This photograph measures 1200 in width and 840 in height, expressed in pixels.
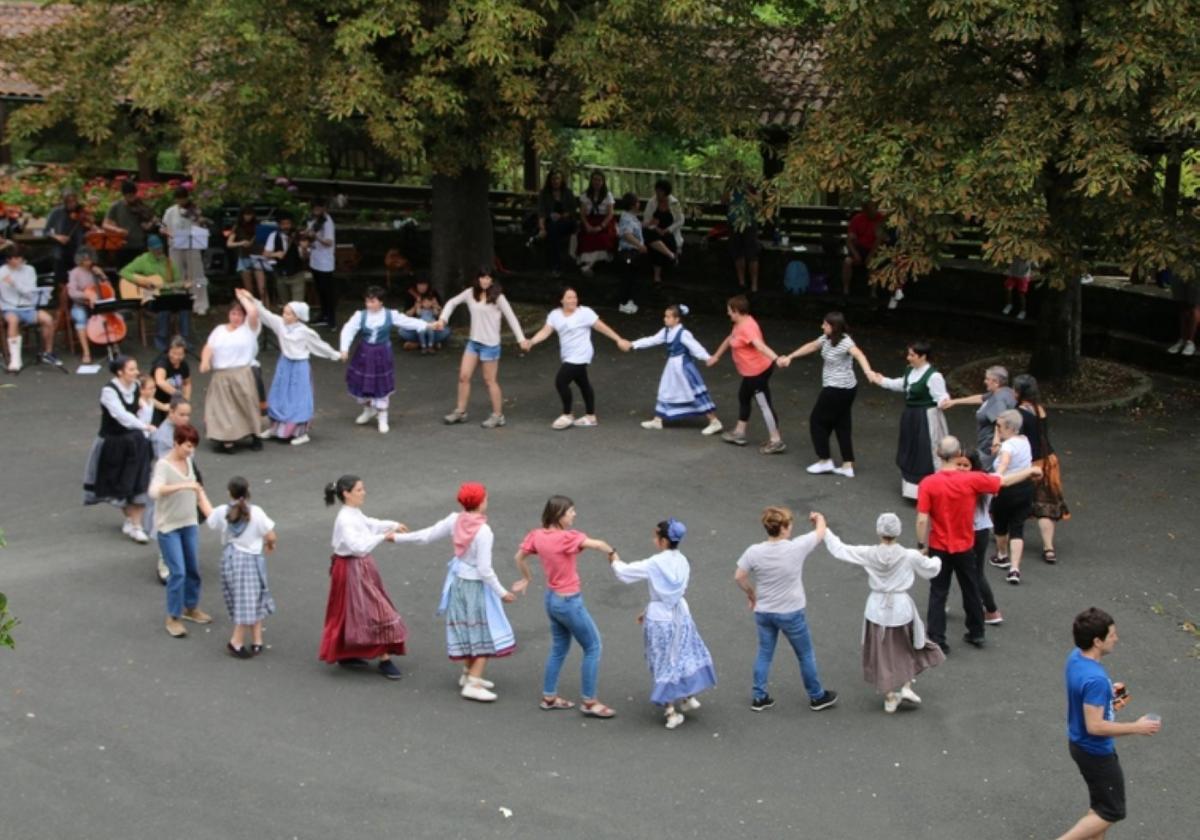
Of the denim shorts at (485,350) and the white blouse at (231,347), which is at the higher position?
the white blouse at (231,347)

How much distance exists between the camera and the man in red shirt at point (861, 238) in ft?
70.2

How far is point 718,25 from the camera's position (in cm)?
1872

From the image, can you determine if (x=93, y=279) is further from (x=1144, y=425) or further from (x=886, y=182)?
(x=1144, y=425)

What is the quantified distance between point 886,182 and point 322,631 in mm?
7390

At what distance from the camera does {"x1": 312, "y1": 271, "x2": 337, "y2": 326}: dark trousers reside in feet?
68.9

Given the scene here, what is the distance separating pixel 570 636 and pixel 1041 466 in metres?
4.63

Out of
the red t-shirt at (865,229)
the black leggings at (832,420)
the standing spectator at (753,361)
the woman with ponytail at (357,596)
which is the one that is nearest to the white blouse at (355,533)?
the woman with ponytail at (357,596)

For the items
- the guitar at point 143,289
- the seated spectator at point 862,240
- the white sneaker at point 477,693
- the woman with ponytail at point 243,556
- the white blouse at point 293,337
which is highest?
the seated spectator at point 862,240

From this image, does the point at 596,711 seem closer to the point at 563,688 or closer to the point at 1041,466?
the point at 563,688

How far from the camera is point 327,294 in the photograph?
21.0 meters

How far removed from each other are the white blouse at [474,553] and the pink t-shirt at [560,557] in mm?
339

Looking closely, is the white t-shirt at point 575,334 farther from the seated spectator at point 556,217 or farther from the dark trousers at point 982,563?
the seated spectator at point 556,217

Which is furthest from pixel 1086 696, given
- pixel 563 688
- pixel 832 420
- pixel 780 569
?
pixel 832 420

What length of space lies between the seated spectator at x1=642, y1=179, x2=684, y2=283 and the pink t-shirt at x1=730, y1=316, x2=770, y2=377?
7040 millimetres
